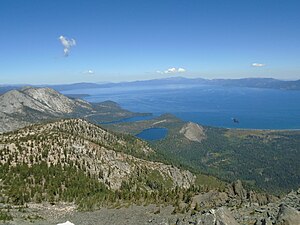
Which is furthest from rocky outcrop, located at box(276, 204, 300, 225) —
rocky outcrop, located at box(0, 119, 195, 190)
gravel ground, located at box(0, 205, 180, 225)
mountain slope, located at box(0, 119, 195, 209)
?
rocky outcrop, located at box(0, 119, 195, 190)

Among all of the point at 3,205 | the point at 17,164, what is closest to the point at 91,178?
the point at 17,164

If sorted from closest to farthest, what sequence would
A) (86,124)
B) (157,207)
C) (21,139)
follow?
(157,207)
(21,139)
(86,124)

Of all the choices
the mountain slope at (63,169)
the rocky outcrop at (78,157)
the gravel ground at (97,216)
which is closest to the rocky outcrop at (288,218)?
the gravel ground at (97,216)

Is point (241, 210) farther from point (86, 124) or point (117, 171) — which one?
point (86, 124)

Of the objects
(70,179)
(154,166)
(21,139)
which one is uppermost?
(21,139)

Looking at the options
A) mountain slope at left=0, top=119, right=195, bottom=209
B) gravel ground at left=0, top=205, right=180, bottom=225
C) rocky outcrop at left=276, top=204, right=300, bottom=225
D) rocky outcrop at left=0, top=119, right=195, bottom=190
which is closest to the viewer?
rocky outcrop at left=276, top=204, right=300, bottom=225

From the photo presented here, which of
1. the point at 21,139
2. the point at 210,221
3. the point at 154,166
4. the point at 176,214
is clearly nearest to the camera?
the point at 210,221

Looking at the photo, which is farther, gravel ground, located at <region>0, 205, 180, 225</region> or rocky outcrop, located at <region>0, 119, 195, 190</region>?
rocky outcrop, located at <region>0, 119, 195, 190</region>

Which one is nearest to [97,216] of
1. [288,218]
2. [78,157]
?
[288,218]

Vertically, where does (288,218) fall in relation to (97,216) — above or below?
above

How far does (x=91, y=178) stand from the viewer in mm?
77125

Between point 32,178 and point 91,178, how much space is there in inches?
675

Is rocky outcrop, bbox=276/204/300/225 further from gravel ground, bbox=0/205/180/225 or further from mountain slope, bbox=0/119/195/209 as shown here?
mountain slope, bbox=0/119/195/209

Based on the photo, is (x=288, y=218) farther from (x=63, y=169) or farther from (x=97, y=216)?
(x=63, y=169)
